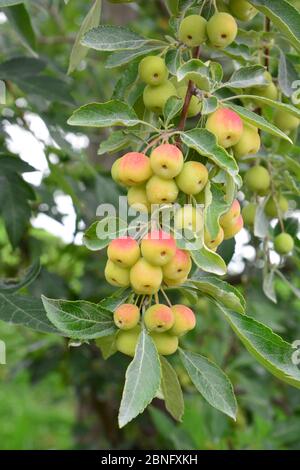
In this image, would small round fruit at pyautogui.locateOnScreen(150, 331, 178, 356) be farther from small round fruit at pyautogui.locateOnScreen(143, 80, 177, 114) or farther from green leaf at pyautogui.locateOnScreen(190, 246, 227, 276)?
small round fruit at pyautogui.locateOnScreen(143, 80, 177, 114)

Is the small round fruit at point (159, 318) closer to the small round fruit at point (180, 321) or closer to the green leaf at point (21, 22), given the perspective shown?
the small round fruit at point (180, 321)

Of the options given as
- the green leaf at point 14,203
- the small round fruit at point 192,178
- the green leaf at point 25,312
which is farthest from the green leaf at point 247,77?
the green leaf at point 14,203

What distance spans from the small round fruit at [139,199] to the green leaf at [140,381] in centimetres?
14

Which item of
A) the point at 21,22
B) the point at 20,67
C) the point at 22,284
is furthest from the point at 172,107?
the point at 20,67

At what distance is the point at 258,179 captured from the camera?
3.44 feet

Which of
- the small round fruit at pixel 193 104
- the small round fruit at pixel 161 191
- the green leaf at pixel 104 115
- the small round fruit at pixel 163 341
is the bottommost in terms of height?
the small round fruit at pixel 163 341

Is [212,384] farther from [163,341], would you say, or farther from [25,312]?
[25,312]

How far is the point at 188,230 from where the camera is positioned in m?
0.77

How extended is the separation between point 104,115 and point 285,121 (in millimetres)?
304

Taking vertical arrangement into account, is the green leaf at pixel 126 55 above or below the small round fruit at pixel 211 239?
above

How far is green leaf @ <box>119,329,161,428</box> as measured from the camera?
2.33ft

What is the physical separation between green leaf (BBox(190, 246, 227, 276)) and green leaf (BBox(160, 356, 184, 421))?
16 centimetres

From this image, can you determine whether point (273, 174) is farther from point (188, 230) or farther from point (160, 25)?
point (160, 25)

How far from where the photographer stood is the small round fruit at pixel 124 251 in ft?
2.48
